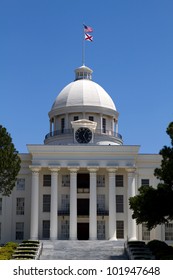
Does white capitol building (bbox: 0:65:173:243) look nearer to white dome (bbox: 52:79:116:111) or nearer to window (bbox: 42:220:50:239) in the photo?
window (bbox: 42:220:50:239)

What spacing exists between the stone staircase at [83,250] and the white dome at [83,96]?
22.0 m

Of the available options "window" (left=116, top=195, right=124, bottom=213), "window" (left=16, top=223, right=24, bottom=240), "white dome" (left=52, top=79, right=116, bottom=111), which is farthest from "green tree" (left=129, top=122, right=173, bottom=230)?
"white dome" (left=52, top=79, right=116, bottom=111)

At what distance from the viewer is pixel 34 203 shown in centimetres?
6000

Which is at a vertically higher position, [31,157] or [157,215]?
[31,157]

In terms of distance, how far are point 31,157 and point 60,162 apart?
4.29 metres

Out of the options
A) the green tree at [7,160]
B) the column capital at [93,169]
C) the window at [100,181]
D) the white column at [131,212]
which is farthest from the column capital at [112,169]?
the green tree at [7,160]

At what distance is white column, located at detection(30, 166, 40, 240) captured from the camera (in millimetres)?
59616

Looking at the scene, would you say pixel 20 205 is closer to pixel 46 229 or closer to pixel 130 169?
pixel 46 229

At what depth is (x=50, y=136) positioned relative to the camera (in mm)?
71562

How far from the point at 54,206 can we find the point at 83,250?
1062 centimetres

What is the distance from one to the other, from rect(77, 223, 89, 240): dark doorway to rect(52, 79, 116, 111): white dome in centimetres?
1784

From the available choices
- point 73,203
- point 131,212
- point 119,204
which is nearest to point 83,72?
point 119,204
